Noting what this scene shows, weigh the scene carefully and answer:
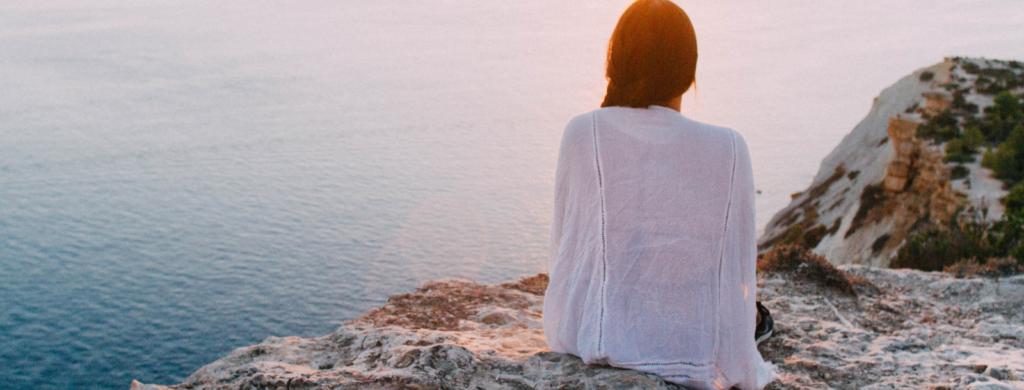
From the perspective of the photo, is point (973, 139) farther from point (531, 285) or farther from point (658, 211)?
point (658, 211)

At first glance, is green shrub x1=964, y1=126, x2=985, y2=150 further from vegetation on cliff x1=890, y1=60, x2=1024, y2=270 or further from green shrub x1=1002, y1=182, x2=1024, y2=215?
green shrub x1=1002, y1=182, x2=1024, y2=215

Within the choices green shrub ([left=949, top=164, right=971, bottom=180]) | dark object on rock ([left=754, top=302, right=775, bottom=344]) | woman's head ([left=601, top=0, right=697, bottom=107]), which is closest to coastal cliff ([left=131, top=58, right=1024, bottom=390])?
dark object on rock ([left=754, top=302, right=775, bottom=344])

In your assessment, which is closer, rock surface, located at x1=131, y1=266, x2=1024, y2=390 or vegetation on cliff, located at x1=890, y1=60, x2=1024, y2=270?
rock surface, located at x1=131, y1=266, x2=1024, y2=390

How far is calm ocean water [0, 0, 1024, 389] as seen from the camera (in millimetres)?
35000

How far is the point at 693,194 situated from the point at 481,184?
A: 189ft

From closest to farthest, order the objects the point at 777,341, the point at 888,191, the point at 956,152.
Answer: the point at 777,341 → the point at 956,152 → the point at 888,191

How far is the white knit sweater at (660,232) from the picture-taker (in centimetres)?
249

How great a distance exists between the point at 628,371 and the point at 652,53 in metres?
1.25

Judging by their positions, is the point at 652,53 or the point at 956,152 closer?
the point at 652,53

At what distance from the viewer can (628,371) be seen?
2.54 m

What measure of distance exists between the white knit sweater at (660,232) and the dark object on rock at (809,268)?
3889mm

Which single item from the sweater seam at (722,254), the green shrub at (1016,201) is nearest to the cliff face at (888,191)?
the green shrub at (1016,201)

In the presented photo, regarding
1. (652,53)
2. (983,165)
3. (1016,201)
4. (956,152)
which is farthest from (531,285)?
(956,152)

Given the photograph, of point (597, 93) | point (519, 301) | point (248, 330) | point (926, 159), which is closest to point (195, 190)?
point (248, 330)
